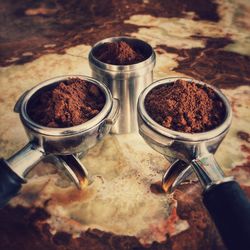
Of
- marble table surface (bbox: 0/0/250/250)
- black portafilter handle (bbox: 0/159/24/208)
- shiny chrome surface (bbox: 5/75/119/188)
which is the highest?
shiny chrome surface (bbox: 5/75/119/188)

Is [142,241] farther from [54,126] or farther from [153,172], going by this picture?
[54,126]

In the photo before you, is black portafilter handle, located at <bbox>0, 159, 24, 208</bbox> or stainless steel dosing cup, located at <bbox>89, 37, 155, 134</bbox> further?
stainless steel dosing cup, located at <bbox>89, 37, 155, 134</bbox>

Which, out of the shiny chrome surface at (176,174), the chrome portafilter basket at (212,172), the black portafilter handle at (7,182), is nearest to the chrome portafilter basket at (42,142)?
the black portafilter handle at (7,182)

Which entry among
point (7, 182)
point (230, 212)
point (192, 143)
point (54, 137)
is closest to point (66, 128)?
point (54, 137)

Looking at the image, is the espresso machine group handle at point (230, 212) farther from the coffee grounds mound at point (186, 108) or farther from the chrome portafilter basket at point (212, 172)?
the coffee grounds mound at point (186, 108)

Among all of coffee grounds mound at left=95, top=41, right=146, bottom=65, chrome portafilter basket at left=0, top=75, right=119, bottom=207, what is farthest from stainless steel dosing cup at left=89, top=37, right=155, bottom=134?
chrome portafilter basket at left=0, top=75, right=119, bottom=207

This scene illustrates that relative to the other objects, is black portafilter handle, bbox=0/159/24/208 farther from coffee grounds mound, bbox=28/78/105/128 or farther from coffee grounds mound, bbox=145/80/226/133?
coffee grounds mound, bbox=145/80/226/133
